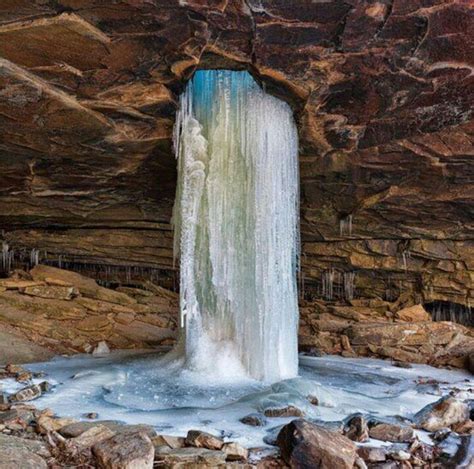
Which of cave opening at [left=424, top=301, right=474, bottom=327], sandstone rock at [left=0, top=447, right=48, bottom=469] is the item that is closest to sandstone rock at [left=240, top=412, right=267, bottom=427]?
sandstone rock at [left=0, top=447, right=48, bottom=469]

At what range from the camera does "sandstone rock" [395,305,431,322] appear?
11.3m

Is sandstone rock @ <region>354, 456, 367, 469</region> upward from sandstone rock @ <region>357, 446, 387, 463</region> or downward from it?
upward

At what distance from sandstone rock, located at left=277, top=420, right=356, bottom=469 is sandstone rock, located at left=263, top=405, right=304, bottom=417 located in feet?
3.49

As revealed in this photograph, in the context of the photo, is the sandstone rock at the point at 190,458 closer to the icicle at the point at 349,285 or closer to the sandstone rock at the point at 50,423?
the sandstone rock at the point at 50,423

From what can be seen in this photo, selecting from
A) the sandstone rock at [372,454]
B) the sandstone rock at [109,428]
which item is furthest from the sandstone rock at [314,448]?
the sandstone rock at [109,428]

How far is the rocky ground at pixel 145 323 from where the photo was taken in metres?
10.2

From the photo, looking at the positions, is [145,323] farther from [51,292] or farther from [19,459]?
[19,459]

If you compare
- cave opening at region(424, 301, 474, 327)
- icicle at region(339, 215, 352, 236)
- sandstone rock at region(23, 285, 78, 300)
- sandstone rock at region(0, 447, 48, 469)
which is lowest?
cave opening at region(424, 301, 474, 327)

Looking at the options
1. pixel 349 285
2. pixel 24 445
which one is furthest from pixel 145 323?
pixel 24 445

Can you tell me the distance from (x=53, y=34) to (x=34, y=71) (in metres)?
0.85

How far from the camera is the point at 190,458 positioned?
12.6ft

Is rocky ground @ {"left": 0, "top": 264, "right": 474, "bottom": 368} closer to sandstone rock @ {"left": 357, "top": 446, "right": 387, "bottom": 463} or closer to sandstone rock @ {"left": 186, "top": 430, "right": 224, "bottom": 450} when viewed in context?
sandstone rock @ {"left": 186, "top": 430, "right": 224, "bottom": 450}

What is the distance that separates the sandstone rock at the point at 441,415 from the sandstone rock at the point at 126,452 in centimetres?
292

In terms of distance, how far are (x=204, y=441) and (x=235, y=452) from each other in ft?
1.07
